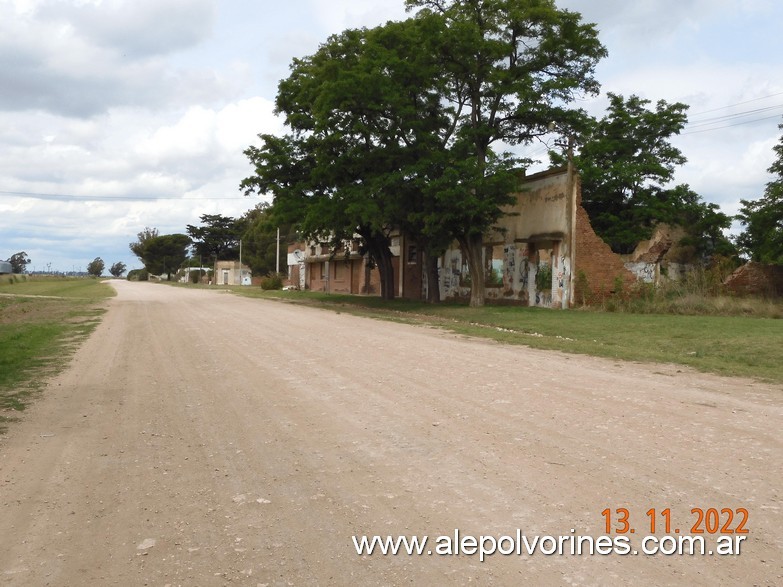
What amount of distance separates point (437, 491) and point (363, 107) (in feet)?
80.4

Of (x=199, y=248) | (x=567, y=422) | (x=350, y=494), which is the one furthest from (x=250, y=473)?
(x=199, y=248)

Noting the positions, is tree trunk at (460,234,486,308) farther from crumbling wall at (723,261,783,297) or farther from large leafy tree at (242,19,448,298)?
crumbling wall at (723,261,783,297)

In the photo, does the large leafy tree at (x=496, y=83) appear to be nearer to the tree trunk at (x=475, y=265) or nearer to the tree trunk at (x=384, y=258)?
the tree trunk at (x=475, y=265)

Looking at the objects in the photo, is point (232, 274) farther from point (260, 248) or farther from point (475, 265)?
point (475, 265)

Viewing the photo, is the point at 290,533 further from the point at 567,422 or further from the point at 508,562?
the point at 567,422

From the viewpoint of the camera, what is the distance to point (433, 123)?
29.2 metres

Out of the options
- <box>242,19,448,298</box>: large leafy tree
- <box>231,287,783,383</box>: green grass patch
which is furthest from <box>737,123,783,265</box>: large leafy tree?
<box>242,19,448,298</box>: large leafy tree

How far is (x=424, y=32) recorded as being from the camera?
87.1 ft

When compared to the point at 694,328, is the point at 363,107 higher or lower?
higher

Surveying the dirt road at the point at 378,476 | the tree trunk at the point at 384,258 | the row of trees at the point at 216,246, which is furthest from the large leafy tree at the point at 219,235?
the dirt road at the point at 378,476

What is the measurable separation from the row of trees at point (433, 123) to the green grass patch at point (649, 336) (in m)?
4.80

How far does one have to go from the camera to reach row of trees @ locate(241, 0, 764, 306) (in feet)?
85.6

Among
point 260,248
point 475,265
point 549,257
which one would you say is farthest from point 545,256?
point 260,248

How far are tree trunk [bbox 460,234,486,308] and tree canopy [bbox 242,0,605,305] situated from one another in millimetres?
63
